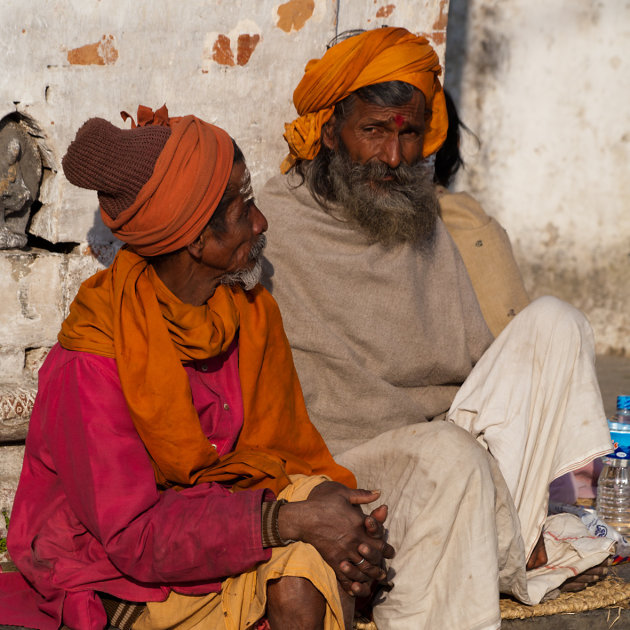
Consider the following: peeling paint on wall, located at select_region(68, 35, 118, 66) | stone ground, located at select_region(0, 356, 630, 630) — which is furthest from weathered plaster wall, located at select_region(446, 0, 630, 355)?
peeling paint on wall, located at select_region(68, 35, 118, 66)

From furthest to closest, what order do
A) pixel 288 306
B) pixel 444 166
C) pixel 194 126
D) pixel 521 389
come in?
1. pixel 444 166
2. pixel 288 306
3. pixel 521 389
4. pixel 194 126

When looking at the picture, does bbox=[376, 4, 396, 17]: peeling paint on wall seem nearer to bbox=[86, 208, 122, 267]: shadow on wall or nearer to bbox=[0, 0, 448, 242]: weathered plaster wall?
bbox=[0, 0, 448, 242]: weathered plaster wall

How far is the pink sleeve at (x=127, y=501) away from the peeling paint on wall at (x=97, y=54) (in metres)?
1.49

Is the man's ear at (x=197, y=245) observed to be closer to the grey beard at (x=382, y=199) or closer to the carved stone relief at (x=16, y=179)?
the grey beard at (x=382, y=199)

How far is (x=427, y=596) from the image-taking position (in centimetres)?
285

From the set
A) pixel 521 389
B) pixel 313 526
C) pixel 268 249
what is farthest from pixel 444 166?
pixel 313 526

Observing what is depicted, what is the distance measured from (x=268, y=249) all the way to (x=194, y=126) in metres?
0.97

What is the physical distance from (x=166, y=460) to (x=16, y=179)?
1514 mm

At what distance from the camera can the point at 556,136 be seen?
731 cm

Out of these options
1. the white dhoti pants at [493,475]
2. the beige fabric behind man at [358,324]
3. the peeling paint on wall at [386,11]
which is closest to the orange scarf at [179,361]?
the white dhoti pants at [493,475]

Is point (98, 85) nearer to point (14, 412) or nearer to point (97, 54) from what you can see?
point (97, 54)

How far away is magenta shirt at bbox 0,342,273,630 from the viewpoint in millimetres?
2486

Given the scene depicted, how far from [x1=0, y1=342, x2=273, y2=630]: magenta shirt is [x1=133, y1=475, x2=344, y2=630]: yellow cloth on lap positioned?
43mm

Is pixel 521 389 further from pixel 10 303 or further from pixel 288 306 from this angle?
pixel 10 303
